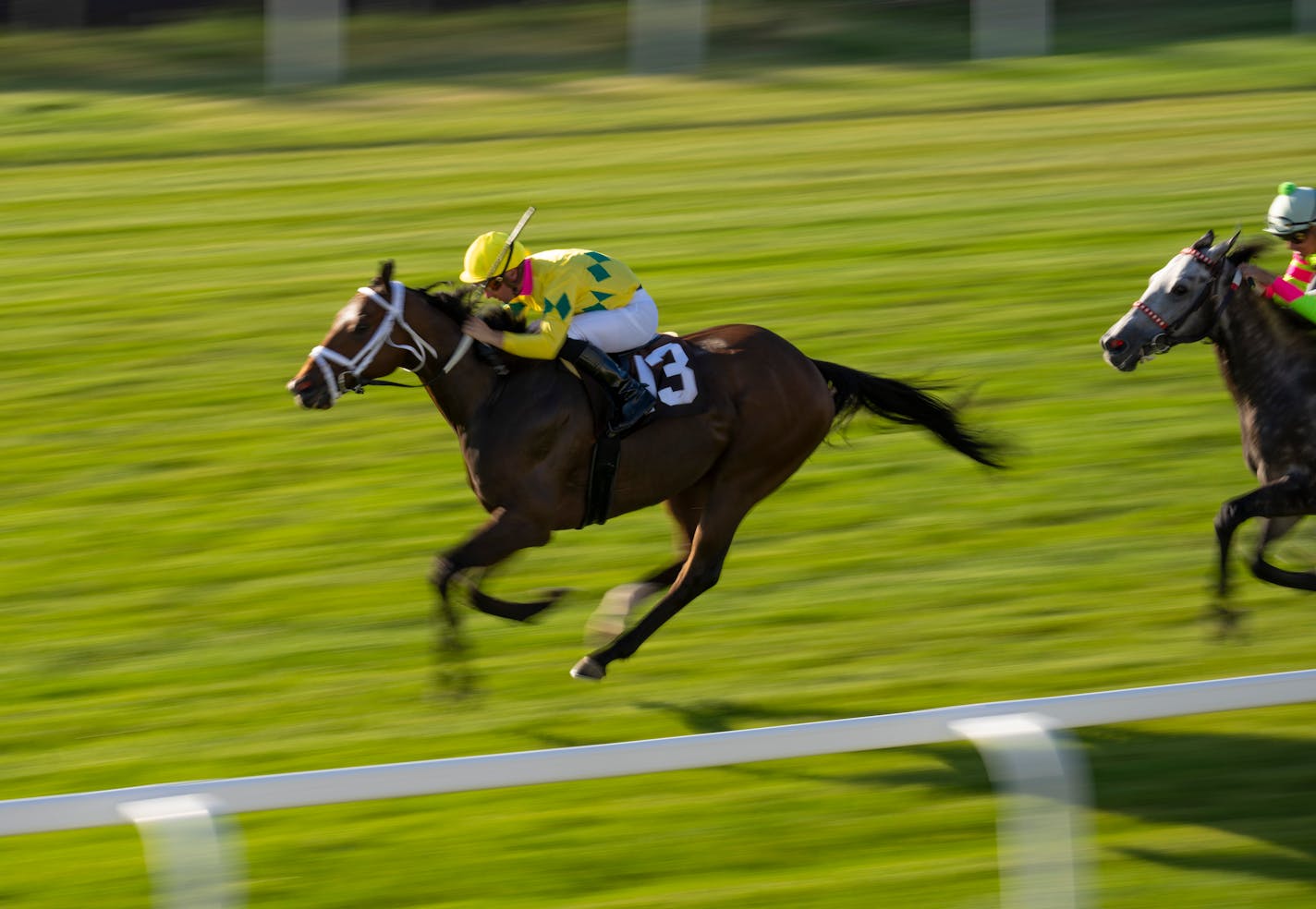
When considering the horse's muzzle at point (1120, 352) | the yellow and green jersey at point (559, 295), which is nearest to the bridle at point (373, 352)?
the yellow and green jersey at point (559, 295)

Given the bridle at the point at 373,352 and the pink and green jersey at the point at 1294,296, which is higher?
the pink and green jersey at the point at 1294,296

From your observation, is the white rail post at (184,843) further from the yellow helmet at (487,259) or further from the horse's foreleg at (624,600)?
the horse's foreleg at (624,600)

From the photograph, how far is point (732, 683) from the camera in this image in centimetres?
640

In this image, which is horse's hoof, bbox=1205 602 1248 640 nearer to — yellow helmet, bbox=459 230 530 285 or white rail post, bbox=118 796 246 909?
yellow helmet, bbox=459 230 530 285

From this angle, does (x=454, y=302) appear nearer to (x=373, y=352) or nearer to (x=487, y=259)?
(x=487, y=259)

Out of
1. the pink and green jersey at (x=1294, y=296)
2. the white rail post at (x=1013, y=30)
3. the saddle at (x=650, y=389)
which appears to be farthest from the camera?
the white rail post at (x=1013, y=30)

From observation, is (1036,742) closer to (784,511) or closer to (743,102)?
(784,511)

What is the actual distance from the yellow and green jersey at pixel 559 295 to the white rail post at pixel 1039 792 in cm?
265

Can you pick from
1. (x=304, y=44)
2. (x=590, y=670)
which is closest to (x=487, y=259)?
(x=590, y=670)

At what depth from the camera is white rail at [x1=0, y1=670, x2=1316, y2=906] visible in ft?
10.8

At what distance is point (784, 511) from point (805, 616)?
1.28 metres

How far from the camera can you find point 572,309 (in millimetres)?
6207

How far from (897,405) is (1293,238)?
1.54 metres

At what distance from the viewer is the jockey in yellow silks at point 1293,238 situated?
20.9 feet
